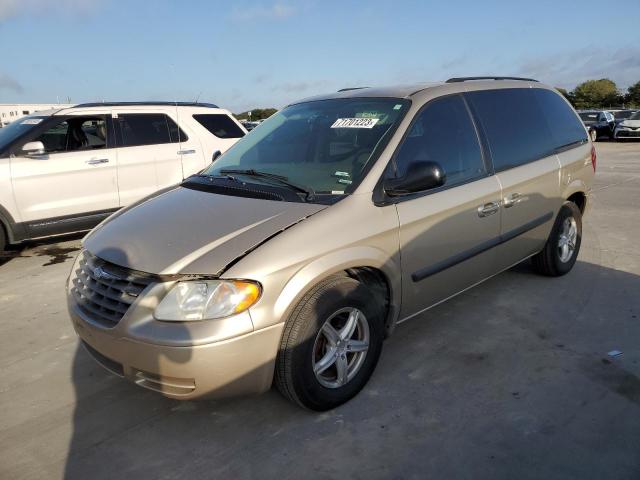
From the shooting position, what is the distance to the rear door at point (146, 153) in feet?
22.1

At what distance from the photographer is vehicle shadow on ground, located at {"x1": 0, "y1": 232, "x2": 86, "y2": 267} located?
620 centimetres

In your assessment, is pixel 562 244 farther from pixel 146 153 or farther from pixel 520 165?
pixel 146 153

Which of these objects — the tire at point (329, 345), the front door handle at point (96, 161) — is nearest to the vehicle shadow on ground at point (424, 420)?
the tire at point (329, 345)

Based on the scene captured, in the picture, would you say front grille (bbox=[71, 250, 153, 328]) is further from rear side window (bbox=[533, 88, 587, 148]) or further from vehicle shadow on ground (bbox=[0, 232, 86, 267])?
rear side window (bbox=[533, 88, 587, 148])

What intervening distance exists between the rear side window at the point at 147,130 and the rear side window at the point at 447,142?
462 cm

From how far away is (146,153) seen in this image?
6.89 meters

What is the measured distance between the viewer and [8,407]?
3.08m

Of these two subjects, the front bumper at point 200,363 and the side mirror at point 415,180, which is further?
the side mirror at point 415,180

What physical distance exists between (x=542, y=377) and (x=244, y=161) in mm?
2472

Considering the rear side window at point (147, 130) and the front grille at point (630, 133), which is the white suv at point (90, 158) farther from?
the front grille at point (630, 133)

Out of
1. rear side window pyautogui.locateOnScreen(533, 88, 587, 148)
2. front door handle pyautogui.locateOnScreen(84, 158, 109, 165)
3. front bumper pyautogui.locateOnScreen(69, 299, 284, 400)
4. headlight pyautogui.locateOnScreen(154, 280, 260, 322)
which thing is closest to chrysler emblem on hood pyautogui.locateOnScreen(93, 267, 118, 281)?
front bumper pyautogui.locateOnScreen(69, 299, 284, 400)

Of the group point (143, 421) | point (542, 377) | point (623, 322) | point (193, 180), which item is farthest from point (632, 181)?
point (143, 421)

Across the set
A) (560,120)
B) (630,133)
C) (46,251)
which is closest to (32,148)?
(46,251)

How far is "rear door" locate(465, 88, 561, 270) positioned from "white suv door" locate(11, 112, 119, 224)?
4716 mm
